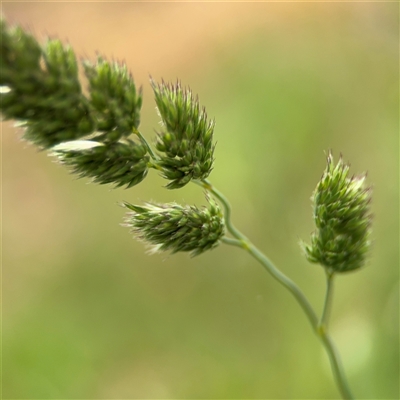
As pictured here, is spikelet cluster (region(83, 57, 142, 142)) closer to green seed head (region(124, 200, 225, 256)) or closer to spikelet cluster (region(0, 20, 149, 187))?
spikelet cluster (region(0, 20, 149, 187))

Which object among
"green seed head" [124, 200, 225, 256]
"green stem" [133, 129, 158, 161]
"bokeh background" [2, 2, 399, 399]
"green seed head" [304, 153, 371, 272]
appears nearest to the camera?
"green stem" [133, 129, 158, 161]

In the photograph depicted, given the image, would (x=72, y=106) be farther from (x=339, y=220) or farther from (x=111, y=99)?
(x=339, y=220)

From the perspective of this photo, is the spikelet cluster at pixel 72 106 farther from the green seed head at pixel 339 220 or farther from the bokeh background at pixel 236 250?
the bokeh background at pixel 236 250

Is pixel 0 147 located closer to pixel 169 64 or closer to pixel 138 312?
pixel 169 64

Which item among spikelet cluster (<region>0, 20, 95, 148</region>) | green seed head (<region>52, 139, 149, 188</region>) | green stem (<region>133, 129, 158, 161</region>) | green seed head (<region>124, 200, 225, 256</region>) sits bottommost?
green seed head (<region>124, 200, 225, 256</region>)

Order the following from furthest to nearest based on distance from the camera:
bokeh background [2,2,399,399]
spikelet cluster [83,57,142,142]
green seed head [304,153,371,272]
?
bokeh background [2,2,399,399] < green seed head [304,153,371,272] < spikelet cluster [83,57,142,142]

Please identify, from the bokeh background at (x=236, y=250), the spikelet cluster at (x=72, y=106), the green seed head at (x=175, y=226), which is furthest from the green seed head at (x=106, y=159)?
the bokeh background at (x=236, y=250)

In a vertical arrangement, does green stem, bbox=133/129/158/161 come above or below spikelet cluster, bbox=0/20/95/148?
below

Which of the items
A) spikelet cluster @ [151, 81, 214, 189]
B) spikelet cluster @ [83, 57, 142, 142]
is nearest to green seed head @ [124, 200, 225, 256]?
spikelet cluster @ [151, 81, 214, 189]
